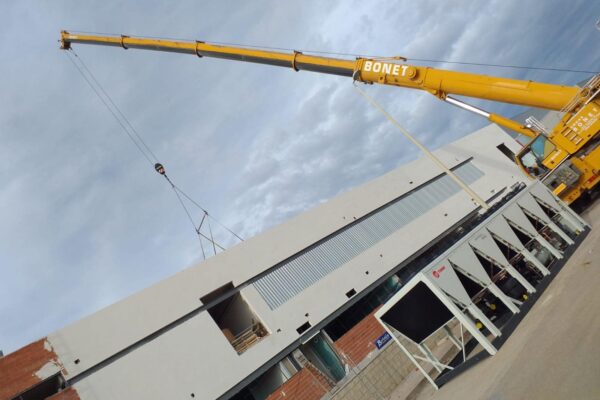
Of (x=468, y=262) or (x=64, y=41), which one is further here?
(x=64, y=41)

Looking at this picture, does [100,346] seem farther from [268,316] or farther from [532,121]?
[532,121]

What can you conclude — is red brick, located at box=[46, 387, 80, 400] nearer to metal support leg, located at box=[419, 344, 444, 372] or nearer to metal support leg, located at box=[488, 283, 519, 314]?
metal support leg, located at box=[419, 344, 444, 372]

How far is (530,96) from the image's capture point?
10.7 meters

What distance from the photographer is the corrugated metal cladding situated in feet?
62.0

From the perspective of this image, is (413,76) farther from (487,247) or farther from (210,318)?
(210,318)

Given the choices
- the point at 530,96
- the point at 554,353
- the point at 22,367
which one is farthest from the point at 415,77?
the point at 22,367

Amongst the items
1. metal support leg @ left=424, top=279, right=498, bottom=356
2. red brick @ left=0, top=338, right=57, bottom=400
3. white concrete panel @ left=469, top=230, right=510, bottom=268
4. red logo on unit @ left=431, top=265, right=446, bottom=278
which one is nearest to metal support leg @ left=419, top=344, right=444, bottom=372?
metal support leg @ left=424, top=279, right=498, bottom=356

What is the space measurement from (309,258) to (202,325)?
685 centimetres

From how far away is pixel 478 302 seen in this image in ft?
39.2

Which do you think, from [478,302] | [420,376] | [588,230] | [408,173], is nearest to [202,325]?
[420,376]

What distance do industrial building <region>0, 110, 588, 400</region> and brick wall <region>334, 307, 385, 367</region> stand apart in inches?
2.0

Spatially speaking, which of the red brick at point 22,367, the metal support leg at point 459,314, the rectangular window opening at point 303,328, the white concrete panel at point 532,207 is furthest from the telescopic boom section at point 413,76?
the red brick at point 22,367

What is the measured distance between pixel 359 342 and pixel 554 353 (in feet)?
37.1

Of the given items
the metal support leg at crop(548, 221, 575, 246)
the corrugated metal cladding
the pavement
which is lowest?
the pavement
